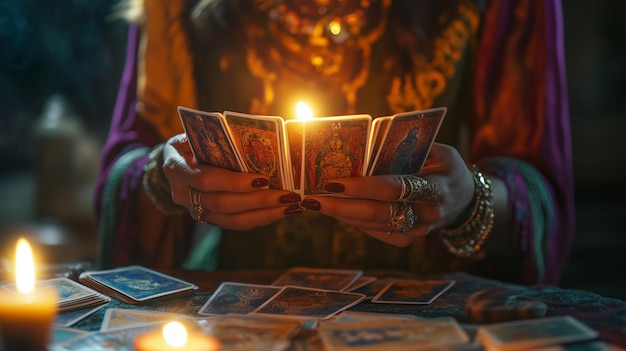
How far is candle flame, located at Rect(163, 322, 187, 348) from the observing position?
88cm

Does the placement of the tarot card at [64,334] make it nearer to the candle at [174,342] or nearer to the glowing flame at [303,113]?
the candle at [174,342]

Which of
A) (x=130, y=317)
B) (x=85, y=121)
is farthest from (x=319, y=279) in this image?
(x=85, y=121)

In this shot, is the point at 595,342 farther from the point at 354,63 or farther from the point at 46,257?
the point at 46,257

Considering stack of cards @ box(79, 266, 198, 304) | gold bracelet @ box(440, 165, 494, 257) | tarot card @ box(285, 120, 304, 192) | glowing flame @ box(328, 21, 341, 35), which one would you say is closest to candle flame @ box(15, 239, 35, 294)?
stack of cards @ box(79, 266, 198, 304)

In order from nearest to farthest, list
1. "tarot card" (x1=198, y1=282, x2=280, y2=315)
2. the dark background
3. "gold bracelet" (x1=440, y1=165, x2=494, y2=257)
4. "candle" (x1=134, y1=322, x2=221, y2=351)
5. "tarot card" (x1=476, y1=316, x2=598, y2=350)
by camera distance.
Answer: "candle" (x1=134, y1=322, x2=221, y2=351) < "tarot card" (x1=476, y1=316, x2=598, y2=350) < "tarot card" (x1=198, y1=282, x2=280, y2=315) < "gold bracelet" (x1=440, y1=165, x2=494, y2=257) < the dark background

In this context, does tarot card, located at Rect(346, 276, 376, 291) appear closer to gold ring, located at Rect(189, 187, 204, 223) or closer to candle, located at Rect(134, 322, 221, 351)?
gold ring, located at Rect(189, 187, 204, 223)

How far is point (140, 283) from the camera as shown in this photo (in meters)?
1.39

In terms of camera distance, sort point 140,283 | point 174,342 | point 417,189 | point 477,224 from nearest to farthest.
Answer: point 174,342 → point 417,189 → point 140,283 → point 477,224

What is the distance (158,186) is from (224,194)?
1.03 feet

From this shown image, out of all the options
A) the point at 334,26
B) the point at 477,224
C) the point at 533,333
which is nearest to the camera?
the point at 533,333

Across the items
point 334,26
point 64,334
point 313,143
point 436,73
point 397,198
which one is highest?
point 334,26

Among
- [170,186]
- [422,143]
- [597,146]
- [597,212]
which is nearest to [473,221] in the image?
[422,143]

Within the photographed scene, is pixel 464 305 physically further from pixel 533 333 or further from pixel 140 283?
pixel 140 283

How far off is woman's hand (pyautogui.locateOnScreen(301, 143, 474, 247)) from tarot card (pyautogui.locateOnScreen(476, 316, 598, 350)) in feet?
1.03
